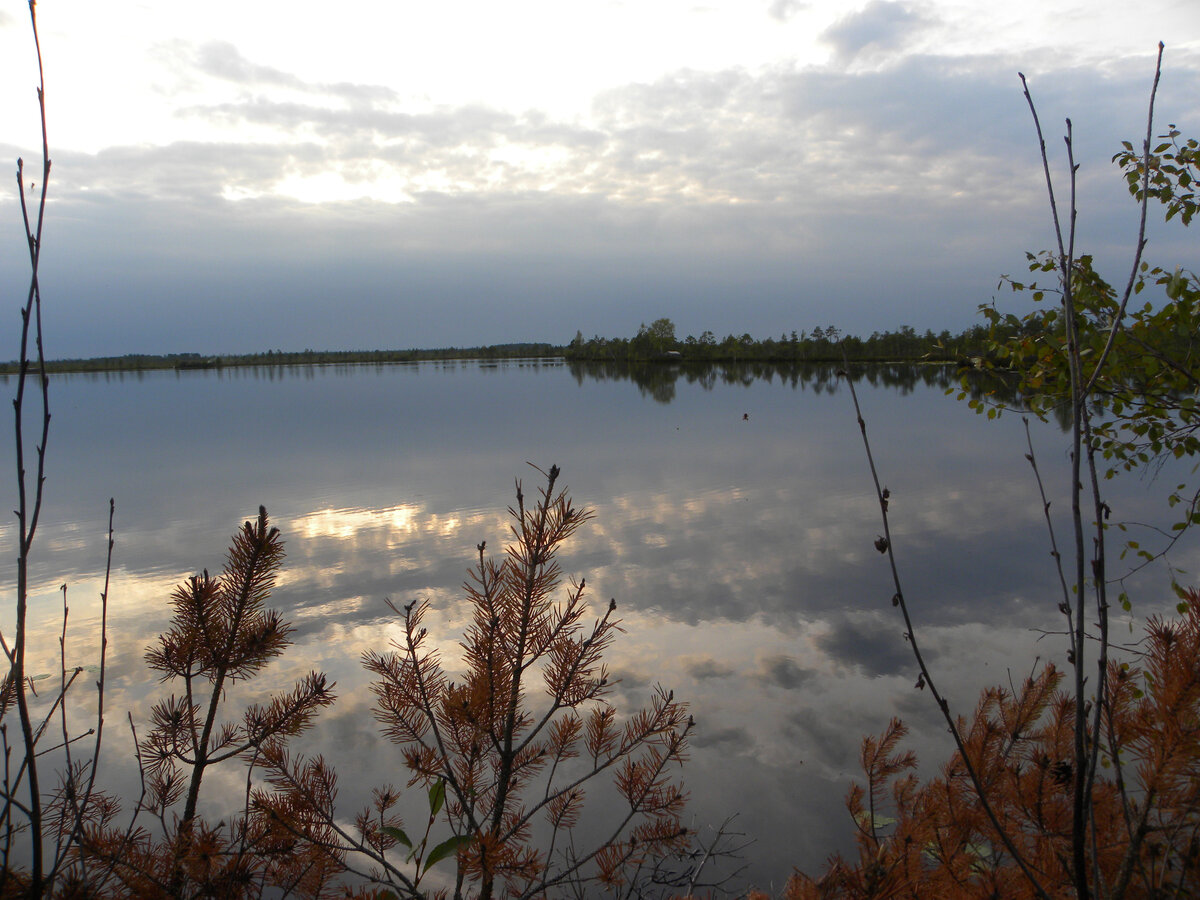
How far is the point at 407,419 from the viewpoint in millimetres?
24000

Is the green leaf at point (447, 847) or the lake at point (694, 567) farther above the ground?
the green leaf at point (447, 847)

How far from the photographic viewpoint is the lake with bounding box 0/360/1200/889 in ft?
14.5

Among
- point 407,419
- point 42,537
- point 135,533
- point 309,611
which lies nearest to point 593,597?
point 309,611

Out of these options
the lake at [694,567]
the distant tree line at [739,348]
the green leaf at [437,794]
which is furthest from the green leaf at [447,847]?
the distant tree line at [739,348]

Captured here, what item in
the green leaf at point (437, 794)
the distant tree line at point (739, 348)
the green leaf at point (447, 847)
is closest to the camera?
the green leaf at point (447, 847)

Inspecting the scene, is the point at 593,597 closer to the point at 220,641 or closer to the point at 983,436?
the point at 220,641

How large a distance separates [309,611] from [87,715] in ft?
6.10

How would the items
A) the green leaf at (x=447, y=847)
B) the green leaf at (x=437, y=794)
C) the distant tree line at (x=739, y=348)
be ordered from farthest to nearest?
the distant tree line at (x=739, y=348) → the green leaf at (x=437, y=794) → the green leaf at (x=447, y=847)

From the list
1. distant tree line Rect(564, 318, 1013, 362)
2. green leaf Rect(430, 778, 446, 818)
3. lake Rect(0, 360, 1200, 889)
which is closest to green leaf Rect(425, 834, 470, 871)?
green leaf Rect(430, 778, 446, 818)

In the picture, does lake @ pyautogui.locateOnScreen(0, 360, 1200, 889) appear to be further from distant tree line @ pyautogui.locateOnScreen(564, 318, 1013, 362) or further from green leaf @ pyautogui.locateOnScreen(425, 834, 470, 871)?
distant tree line @ pyautogui.locateOnScreen(564, 318, 1013, 362)

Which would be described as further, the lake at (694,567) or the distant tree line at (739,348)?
the distant tree line at (739,348)

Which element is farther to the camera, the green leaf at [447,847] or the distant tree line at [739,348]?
the distant tree line at [739,348]

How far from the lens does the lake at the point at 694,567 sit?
4434mm

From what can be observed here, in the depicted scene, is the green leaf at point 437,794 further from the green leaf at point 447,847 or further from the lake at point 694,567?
the lake at point 694,567
